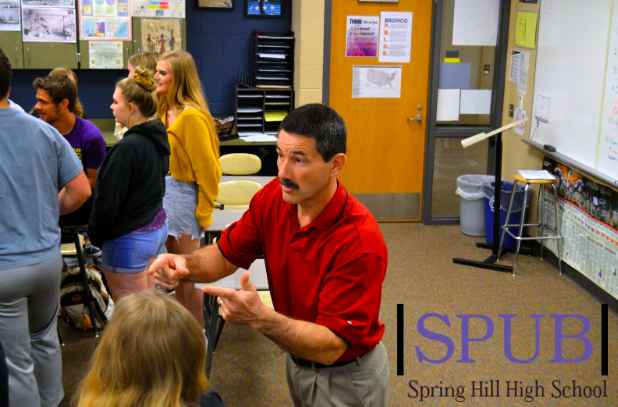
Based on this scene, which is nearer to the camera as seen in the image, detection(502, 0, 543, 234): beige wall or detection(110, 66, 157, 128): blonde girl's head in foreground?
detection(110, 66, 157, 128): blonde girl's head in foreground

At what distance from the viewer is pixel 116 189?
2721 millimetres

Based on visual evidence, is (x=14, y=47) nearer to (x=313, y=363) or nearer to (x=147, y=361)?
(x=313, y=363)

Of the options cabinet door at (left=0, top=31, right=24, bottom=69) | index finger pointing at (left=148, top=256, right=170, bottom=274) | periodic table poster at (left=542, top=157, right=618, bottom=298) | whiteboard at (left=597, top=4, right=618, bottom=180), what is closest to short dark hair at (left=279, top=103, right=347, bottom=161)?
index finger pointing at (left=148, top=256, right=170, bottom=274)

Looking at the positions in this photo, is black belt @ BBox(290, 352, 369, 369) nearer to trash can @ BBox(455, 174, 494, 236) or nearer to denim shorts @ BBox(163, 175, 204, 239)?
denim shorts @ BBox(163, 175, 204, 239)

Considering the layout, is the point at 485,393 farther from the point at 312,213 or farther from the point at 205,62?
the point at 205,62

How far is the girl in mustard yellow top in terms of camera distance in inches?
128

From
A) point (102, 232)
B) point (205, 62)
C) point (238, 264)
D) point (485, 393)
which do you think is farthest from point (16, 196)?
point (205, 62)

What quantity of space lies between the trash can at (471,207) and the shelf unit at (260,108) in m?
1.71

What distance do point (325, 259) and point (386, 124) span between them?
438cm

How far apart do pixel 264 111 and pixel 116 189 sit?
3.42 meters

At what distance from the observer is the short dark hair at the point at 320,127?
1.71 metres

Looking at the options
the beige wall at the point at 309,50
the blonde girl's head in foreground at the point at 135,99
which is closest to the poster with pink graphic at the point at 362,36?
the beige wall at the point at 309,50

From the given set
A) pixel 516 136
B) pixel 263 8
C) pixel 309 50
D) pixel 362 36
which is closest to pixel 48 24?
pixel 263 8

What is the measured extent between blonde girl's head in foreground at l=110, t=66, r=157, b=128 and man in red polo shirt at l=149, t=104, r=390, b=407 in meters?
1.12
